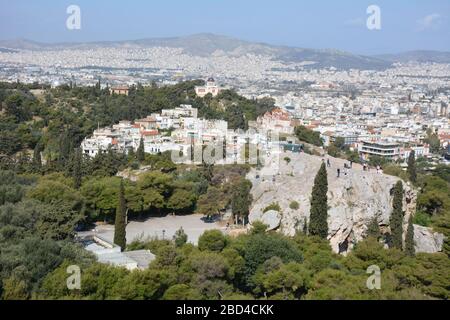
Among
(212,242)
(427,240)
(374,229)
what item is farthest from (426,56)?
(212,242)

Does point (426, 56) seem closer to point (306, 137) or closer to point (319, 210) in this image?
point (306, 137)

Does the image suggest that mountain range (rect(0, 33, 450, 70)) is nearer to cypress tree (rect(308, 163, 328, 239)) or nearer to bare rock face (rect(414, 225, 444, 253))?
bare rock face (rect(414, 225, 444, 253))

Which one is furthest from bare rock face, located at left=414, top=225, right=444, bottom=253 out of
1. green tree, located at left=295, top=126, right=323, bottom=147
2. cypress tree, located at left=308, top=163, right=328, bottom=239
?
green tree, located at left=295, top=126, right=323, bottom=147

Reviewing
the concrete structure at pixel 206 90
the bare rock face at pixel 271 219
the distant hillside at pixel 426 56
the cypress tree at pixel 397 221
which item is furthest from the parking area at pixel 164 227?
the distant hillside at pixel 426 56
